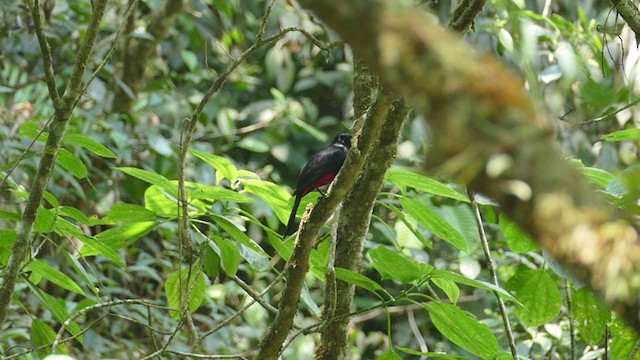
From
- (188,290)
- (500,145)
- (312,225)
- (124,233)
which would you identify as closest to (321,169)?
(188,290)

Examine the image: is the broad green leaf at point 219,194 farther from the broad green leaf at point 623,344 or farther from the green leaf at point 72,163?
the broad green leaf at point 623,344

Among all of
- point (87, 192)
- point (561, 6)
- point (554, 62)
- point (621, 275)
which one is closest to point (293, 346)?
point (87, 192)

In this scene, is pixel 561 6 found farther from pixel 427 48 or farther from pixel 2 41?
pixel 427 48

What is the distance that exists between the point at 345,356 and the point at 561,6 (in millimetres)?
4571

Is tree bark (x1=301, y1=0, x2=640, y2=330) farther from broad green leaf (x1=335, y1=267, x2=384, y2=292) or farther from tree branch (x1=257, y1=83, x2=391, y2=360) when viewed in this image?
broad green leaf (x1=335, y1=267, x2=384, y2=292)

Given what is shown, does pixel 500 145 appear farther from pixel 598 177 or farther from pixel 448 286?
pixel 598 177

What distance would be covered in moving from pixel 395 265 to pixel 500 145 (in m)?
1.43

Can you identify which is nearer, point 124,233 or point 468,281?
point 468,281

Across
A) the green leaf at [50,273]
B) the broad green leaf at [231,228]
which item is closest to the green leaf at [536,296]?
the broad green leaf at [231,228]

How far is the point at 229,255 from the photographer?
2445mm

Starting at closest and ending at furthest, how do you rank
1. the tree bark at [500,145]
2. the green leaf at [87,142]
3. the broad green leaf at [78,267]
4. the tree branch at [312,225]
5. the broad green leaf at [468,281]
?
the tree bark at [500,145] → the tree branch at [312,225] → the broad green leaf at [468,281] → the green leaf at [87,142] → the broad green leaf at [78,267]

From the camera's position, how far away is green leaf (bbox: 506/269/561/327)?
2.66 meters

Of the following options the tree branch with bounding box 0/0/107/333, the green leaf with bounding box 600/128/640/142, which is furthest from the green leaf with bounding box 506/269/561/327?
the tree branch with bounding box 0/0/107/333

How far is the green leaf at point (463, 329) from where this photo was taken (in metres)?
2.22
